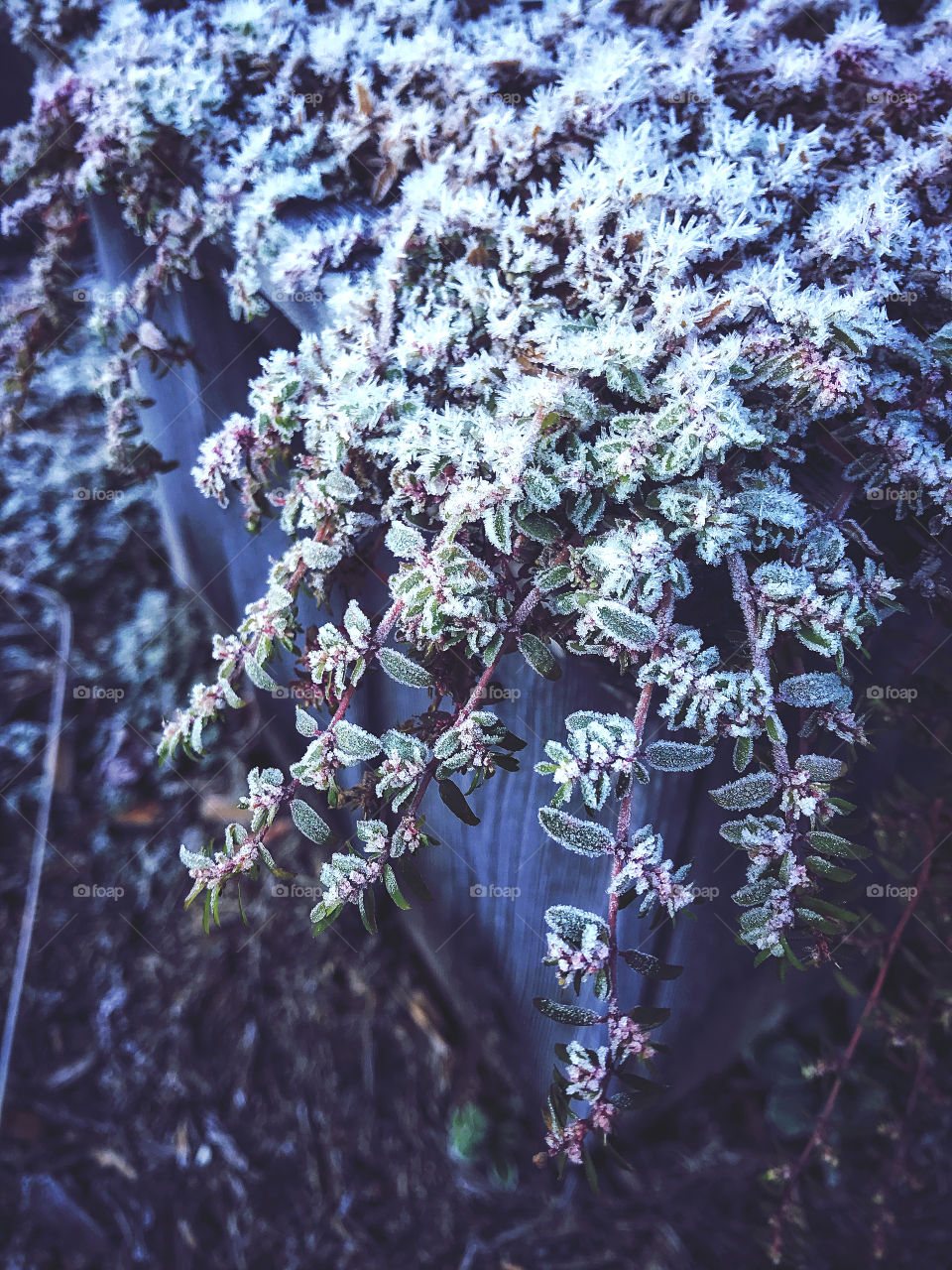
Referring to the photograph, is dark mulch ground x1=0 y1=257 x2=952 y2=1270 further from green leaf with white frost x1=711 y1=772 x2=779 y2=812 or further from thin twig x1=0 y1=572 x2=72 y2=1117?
green leaf with white frost x1=711 y1=772 x2=779 y2=812

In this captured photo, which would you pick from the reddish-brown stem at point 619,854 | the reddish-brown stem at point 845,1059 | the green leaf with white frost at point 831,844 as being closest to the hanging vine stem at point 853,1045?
the reddish-brown stem at point 845,1059

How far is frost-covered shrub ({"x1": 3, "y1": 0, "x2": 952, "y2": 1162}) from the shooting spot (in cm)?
81

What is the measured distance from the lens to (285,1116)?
1679 millimetres

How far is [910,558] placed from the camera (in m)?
0.96

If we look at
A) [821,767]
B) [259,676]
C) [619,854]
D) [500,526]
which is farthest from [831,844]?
[259,676]

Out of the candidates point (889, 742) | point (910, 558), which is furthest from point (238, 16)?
point (889, 742)

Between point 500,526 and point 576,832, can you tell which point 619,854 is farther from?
Answer: point 500,526

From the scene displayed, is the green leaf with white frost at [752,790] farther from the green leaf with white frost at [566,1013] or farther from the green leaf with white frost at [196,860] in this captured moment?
the green leaf with white frost at [196,860]

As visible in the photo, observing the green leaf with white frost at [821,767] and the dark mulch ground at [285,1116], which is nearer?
the green leaf with white frost at [821,767]

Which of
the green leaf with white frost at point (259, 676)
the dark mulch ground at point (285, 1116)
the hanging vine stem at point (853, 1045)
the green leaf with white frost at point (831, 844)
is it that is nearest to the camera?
the green leaf with white frost at point (831, 844)

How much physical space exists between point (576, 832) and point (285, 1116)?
1274 mm

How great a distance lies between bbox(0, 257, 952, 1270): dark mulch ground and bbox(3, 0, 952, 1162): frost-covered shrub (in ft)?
1.90

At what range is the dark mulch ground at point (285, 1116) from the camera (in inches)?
60.2

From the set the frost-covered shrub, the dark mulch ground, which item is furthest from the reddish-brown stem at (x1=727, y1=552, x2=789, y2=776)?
the dark mulch ground
